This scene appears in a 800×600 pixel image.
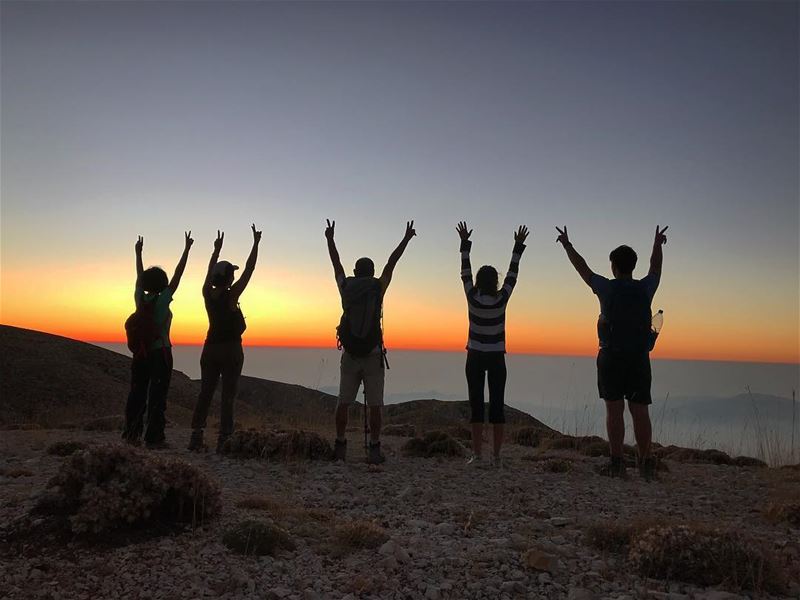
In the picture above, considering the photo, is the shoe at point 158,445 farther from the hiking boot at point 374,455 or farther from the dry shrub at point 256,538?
the dry shrub at point 256,538

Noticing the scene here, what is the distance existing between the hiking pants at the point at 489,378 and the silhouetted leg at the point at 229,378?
9.91 ft

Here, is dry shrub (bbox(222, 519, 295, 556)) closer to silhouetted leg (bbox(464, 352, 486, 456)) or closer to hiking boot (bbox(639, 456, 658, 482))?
silhouetted leg (bbox(464, 352, 486, 456))

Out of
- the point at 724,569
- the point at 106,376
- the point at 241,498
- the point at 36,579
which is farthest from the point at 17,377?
the point at 724,569

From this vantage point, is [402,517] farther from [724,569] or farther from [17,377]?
[17,377]

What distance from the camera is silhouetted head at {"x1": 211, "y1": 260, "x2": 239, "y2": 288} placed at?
28.5 feet

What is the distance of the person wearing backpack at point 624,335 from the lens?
24.5 ft

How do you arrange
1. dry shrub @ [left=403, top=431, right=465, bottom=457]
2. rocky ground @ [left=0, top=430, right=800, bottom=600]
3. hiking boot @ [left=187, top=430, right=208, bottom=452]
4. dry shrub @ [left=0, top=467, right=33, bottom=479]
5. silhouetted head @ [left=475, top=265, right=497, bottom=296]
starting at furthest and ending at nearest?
dry shrub @ [left=403, top=431, right=465, bottom=457], hiking boot @ [left=187, top=430, right=208, bottom=452], silhouetted head @ [left=475, top=265, right=497, bottom=296], dry shrub @ [left=0, top=467, right=33, bottom=479], rocky ground @ [left=0, top=430, right=800, bottom=600]

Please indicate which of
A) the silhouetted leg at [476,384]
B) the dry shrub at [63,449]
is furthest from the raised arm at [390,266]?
the dry shrub at [63,449]

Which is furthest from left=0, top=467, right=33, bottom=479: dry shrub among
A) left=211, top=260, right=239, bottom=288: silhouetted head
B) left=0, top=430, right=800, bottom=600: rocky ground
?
left=211, top=260, right=239, bottom=288: silhouetted head

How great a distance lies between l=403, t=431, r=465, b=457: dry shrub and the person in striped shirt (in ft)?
4.45

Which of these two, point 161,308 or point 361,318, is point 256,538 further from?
point 161,308

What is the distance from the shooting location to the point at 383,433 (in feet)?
42.9

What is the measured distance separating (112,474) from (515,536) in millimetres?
3143

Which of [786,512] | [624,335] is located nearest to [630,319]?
[624,335]
